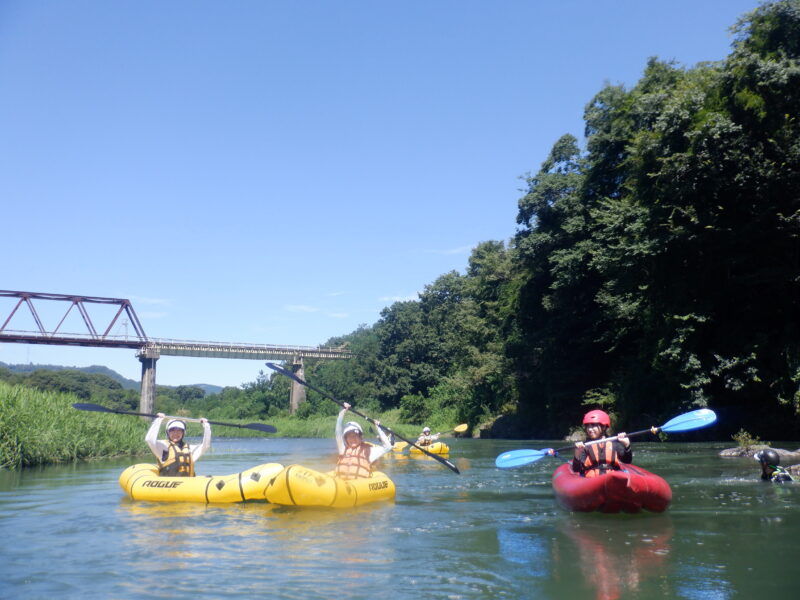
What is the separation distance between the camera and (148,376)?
45.8m

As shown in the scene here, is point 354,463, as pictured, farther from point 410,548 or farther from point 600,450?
point 600,450

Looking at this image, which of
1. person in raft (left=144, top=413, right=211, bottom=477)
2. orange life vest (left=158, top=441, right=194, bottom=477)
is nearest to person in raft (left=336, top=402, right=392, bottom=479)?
person in raft (left=144, top=413, right=211, bottom=477)

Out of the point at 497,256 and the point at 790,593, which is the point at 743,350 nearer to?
the point at 790,593

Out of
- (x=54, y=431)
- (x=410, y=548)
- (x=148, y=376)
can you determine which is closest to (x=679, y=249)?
(x=410, y=548)

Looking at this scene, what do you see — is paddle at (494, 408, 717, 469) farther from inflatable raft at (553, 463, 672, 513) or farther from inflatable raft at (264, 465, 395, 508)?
inflatable raft at (264, 465, 395, 508)

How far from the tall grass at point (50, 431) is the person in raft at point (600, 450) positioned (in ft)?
36.4

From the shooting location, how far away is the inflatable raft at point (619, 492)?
7.76m

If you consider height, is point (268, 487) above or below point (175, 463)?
below

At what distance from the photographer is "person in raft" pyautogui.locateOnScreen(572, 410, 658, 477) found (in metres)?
8.07

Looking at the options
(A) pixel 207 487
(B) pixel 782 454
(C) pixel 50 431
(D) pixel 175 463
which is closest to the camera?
(A) pixel 207 487

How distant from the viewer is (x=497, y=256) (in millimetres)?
41375

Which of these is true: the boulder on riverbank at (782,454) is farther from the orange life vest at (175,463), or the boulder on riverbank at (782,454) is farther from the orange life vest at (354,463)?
the orange life vest at (175,463)

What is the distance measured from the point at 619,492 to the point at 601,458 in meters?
0.46

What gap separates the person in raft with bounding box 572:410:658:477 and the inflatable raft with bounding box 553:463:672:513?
0.48 ft
